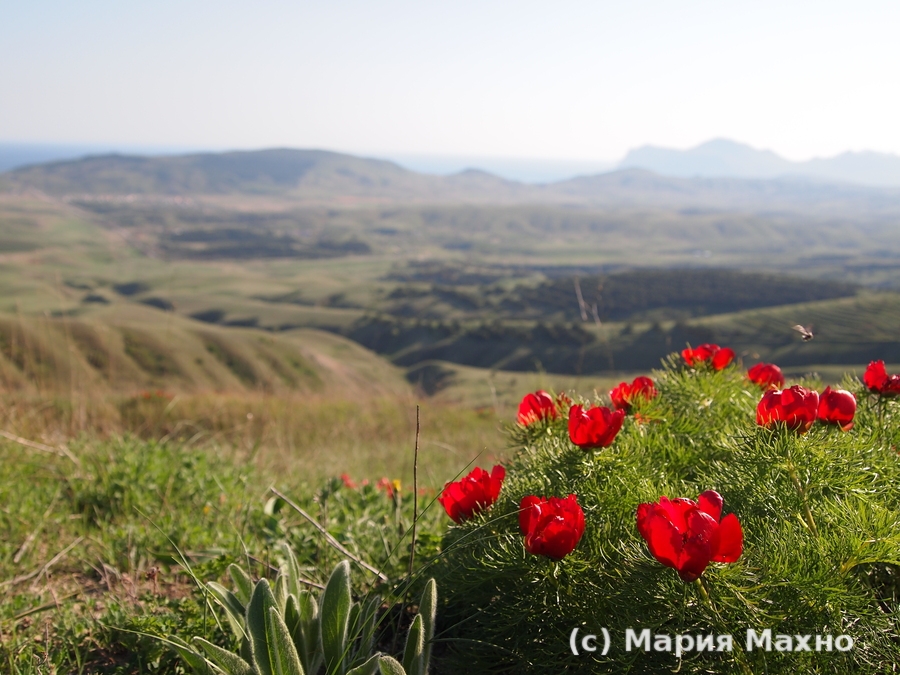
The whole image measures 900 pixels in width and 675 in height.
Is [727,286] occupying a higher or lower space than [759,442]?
lower

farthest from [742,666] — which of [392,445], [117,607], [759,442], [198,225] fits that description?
[198,225]

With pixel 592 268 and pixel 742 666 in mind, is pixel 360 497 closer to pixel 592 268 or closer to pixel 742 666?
pixel 742 666

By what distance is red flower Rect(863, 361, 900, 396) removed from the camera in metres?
2.24

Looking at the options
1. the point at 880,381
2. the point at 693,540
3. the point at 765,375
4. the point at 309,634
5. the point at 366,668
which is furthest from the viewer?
the point at 765,375

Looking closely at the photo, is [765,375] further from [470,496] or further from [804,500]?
[470,496]

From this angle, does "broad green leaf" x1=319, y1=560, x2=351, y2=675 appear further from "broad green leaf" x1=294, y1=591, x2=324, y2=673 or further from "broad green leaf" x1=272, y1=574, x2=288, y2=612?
"broad green leaf" x1=272, y1=574, x2=288, y2=612

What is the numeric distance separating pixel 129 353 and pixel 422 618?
4365 centimetres

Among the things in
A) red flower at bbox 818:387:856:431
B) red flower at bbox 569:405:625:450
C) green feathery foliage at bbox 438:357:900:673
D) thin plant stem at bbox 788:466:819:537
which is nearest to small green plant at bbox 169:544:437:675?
green feathery foliage at bbox 438:357:900:673

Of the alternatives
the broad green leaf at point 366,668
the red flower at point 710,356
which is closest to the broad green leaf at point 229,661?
the broad green leaf at point 366,668

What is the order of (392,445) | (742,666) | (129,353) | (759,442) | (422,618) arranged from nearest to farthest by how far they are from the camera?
(742,666) → (422,618) → (759,442) → (392,445) → (129,353)

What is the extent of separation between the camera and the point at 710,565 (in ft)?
4.63

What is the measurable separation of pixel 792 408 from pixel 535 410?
835 mm

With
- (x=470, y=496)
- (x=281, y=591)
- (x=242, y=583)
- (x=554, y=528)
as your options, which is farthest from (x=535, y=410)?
(x=242, y=583)

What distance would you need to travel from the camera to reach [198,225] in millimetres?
195875
